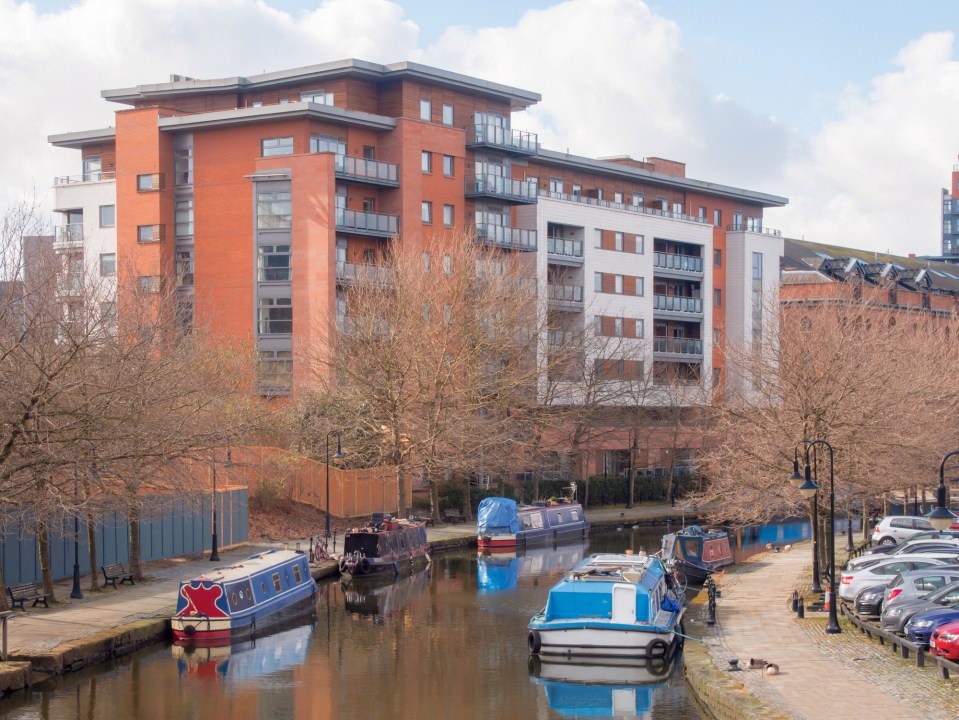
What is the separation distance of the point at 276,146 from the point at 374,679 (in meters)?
42.7

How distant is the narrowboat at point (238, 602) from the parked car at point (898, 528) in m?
25.3

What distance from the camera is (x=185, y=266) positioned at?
68.9m

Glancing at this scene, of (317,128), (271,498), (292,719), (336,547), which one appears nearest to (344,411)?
(271,498)

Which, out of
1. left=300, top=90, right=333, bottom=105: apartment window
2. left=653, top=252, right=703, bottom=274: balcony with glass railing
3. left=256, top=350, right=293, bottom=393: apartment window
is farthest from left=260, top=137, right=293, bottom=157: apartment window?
left=653, top=252, right=703, bottom=274: balcony with glass railing

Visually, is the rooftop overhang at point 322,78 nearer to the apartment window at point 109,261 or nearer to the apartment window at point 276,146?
the apartment window at point 276,146

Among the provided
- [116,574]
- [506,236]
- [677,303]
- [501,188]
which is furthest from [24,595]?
[677,303]

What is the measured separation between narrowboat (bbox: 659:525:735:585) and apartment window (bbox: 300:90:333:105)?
34.0m

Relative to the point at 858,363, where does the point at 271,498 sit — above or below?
below

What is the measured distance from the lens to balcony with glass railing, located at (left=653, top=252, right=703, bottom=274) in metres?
83.9

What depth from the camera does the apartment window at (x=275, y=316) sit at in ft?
217

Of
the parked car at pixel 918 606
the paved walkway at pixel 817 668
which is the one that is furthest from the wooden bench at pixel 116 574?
the parked car at pixel 918 606

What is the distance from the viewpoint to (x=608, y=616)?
1259 inches

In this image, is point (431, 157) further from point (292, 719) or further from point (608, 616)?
point (292, 719)

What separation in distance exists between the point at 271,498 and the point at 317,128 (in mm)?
21251
